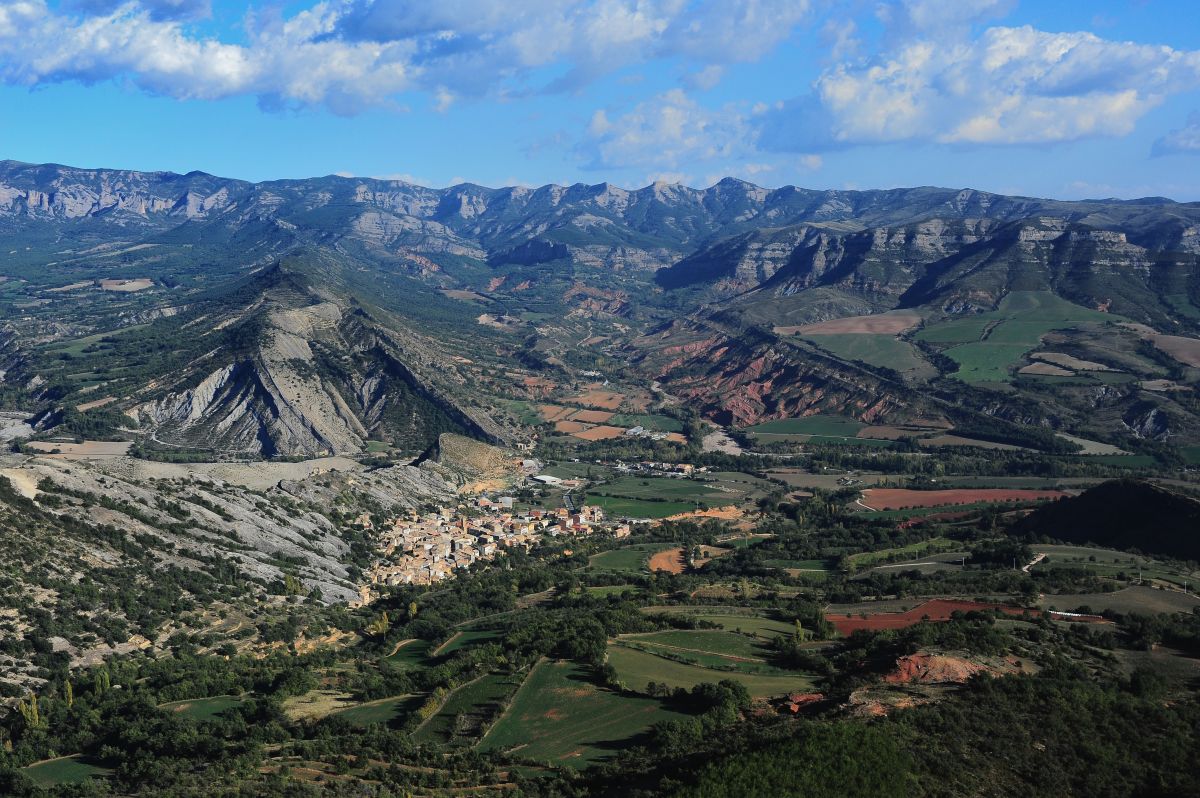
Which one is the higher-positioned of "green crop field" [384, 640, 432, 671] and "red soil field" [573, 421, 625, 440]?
"red soil field" [573, 421, 625, 440]

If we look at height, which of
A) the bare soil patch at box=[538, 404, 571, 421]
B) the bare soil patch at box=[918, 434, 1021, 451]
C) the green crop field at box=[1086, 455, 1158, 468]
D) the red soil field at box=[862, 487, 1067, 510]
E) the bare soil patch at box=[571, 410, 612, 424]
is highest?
the bare soil patch at box=[538, 404, 571, 421]

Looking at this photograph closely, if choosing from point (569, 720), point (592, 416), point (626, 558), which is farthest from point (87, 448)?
point (569, 720)

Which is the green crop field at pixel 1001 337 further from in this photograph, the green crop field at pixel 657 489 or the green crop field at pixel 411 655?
the green crop field at pixel 411 655

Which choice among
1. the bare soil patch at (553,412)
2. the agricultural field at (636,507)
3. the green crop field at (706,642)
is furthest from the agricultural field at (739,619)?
the bare soil patch at (553,412)

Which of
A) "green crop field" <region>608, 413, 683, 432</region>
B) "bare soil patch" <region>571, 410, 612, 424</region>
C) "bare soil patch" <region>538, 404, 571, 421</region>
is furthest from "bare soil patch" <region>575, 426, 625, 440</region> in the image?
"bare soil patch" <region>538, 404, 571, 421</region>

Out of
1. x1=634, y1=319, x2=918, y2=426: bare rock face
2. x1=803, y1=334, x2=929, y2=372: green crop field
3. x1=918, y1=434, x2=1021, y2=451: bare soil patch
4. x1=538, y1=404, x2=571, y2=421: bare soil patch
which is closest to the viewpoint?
x1=918, y1=434, x2=1021, y2=451: bare soil patch

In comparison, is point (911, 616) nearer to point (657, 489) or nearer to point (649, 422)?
point (657, 489)

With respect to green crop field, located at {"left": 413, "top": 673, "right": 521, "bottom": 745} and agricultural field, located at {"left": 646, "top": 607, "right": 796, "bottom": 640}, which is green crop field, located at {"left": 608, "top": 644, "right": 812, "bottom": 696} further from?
agricultural field, located at {"left": 646, "top": 607, "right": 796, "bottom": 640}
